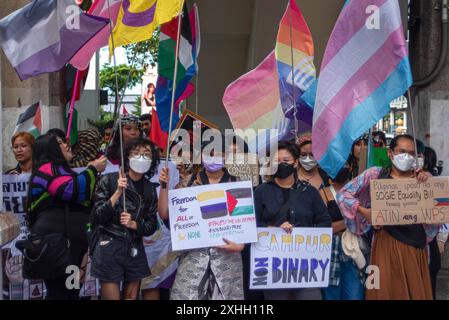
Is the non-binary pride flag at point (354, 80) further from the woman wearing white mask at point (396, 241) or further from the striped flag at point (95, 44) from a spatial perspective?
the striped flag at point (95, 44)

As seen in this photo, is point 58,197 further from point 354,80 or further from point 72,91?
point 72,91

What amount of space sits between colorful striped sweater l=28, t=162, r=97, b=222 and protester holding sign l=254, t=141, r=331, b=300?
143 centimetres

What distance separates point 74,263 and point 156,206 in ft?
2.86

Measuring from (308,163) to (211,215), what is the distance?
4.28ft

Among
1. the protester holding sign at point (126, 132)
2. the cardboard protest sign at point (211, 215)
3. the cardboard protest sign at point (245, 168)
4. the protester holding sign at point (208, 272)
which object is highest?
the protester holding sign at point (126, 132)

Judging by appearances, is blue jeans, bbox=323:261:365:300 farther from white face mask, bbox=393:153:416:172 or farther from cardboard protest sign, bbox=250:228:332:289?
white face mask, bbox=393:153:416:172

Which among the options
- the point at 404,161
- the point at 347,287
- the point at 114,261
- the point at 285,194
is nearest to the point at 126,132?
the point at 114,261

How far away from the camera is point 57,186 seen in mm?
6504

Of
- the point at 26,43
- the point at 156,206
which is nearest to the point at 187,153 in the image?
the point at 156,206

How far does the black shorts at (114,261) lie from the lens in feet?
21.0

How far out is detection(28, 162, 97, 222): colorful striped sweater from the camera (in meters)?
6.52

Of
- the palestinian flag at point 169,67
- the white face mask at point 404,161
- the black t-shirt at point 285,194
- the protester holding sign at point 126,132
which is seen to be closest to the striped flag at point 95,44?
the protester holding sign at point 126,132

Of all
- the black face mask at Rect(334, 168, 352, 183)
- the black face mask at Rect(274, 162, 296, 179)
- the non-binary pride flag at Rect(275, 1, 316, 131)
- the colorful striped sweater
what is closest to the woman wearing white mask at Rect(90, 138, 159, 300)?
the colorful striped sweater
